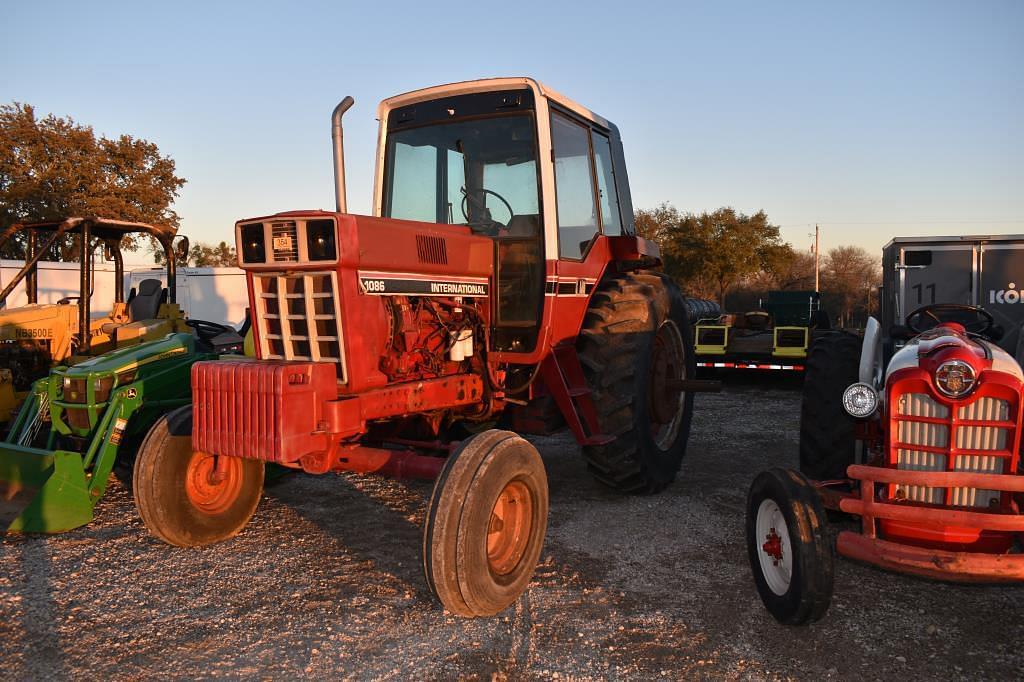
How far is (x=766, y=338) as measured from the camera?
38.8 feet

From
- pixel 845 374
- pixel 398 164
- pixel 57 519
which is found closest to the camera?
pixel 57 519

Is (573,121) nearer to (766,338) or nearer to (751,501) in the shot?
(751,501)

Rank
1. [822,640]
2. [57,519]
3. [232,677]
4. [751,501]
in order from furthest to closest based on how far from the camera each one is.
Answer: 1. [57,519]
2. [751,501]
3. [822,640]
4. [232,677]

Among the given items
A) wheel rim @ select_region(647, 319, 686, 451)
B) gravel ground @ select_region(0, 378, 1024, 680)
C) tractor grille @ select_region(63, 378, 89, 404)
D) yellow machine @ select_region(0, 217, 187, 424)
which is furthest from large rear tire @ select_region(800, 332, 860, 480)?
yellow machine @ select_region(0, 217, 187, 424)

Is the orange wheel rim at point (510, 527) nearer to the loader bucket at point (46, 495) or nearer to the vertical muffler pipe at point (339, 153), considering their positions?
the vertical muffler pipe at point (339, 153)

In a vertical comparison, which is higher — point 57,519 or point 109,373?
point 109,373

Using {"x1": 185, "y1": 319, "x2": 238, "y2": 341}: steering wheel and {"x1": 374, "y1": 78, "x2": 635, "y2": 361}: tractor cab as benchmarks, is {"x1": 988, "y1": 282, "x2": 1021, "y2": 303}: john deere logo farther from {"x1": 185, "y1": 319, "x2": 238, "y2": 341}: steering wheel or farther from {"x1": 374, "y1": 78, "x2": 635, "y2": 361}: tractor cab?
{"x1": 185, "y1": 319, "x2": 238, "y2": 341}: steering wheel

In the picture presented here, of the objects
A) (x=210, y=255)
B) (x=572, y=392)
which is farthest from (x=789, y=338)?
(x=210, y=255)

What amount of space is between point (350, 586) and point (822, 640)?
2.31m

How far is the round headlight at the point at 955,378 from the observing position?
338 centimetres

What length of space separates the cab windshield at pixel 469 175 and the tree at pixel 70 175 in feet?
72.5

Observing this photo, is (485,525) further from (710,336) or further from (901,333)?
(710,336)

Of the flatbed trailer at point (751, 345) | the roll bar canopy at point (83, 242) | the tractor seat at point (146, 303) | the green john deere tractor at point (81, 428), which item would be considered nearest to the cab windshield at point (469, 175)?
the green john deere tractor at point (81, 428)

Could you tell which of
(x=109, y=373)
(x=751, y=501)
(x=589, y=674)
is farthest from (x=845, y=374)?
(x=109, y=373)
